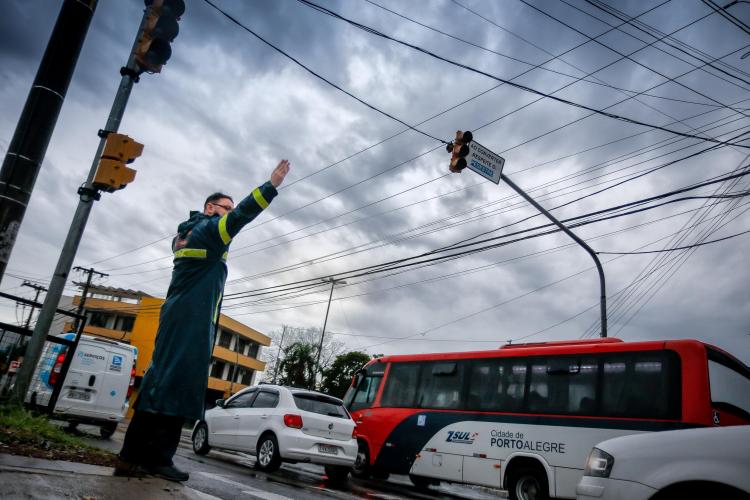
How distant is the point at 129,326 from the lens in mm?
51312

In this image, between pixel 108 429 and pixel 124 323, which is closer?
pixel 108 429

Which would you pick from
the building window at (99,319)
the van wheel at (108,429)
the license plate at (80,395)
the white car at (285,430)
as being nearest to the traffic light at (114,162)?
the white car at (285,430)

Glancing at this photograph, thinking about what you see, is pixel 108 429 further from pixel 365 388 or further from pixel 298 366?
pixel 298 366

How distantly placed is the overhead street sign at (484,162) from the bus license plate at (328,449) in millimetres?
5863

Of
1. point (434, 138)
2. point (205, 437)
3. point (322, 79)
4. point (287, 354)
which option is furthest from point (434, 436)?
point (287, 354)

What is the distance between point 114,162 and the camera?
5.94 metres

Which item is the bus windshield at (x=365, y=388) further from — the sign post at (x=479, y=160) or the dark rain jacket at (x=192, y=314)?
the dark rain jacket at (x=192, y=314)

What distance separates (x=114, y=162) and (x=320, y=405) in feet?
19.1

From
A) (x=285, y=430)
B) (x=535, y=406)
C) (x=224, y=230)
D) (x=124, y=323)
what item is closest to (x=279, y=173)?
(x=224, y=230)

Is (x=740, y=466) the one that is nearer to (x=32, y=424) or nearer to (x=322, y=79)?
(x=32, y=424)

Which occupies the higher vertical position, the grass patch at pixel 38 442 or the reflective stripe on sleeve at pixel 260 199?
the reflective stripe on sleeve at pixel 260 199

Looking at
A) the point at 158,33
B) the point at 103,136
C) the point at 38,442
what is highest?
the point at 158,33

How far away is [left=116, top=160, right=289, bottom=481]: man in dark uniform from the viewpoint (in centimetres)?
354

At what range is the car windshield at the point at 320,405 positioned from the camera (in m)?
9.66
